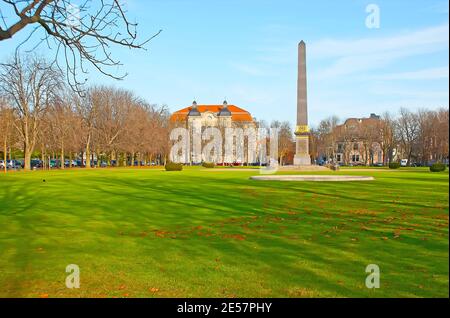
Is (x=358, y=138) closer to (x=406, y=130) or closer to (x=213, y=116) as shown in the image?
(x=406, y=130)

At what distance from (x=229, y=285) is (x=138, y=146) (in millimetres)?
69502

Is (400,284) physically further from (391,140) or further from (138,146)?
(391,140)

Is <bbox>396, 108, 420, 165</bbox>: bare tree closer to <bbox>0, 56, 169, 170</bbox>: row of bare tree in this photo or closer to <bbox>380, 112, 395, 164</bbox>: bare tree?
<bbox>380, 112, 395, 164</bbox>: bare tree

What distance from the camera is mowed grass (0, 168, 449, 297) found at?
20.7ft

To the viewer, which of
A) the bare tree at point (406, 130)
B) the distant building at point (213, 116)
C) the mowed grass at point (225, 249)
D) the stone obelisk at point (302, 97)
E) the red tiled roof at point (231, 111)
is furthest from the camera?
the red tiled roof at point (231, 111)

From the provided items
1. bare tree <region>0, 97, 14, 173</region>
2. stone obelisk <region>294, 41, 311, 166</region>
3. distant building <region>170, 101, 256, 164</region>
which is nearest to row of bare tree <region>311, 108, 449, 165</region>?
distant building <region>170, 101, 256, 164</region>

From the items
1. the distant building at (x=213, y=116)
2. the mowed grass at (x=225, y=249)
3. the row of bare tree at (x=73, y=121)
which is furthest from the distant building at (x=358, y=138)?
the mowed grass at (x=225, y=249)

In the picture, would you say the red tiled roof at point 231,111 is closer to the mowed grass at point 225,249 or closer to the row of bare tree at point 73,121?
the row of bare tree at point 73,121

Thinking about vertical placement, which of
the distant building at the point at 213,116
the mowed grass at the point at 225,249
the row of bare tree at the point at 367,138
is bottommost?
the mowed grass at the point at 225,249

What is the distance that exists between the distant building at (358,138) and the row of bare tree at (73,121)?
44.8 m

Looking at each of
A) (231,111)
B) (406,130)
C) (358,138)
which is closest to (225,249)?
(406,130)

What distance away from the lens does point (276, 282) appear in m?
6.52

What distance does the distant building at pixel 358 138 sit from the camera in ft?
309

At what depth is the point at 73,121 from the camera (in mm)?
60281
